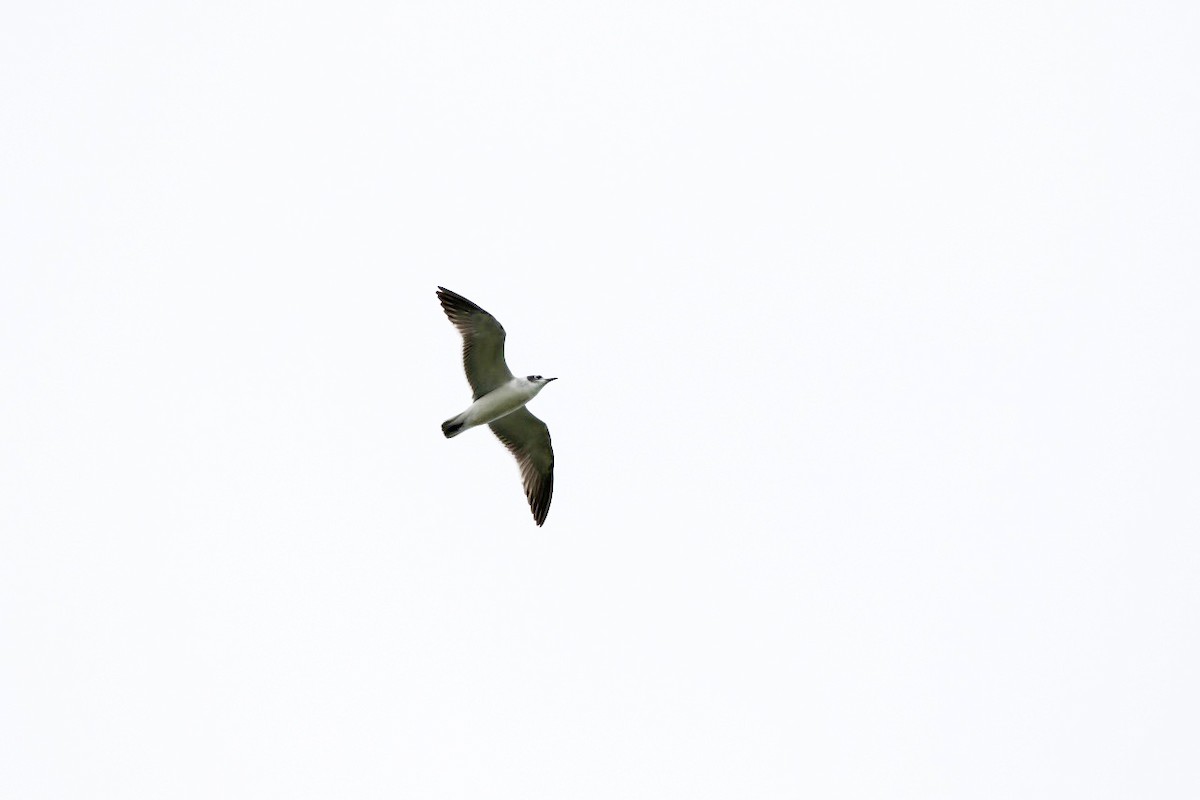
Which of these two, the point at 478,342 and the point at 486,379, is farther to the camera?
the point at 486,379

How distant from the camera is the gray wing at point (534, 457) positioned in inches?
890

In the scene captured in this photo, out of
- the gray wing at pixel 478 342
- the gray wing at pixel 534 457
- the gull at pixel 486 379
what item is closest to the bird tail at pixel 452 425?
the gull at pixel 486 379

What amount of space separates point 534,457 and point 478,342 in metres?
2.55

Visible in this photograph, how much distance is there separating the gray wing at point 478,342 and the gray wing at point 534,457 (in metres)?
1.16

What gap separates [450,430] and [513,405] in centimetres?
95

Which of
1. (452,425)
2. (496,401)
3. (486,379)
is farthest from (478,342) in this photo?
(452,425)

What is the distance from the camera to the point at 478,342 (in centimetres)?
2117

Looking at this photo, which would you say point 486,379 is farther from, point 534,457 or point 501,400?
point 534,457

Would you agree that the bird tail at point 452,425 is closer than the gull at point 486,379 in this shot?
No

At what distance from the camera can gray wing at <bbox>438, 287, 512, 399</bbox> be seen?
68.8 ft

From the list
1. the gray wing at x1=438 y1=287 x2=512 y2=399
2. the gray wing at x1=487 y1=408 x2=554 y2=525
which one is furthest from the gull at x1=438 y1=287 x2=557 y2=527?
the gray wing at x1=487 y1=408 x2=554 y2=525

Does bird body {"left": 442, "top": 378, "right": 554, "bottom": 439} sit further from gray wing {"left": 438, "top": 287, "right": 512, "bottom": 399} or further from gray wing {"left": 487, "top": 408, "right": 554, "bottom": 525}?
gray wing {"left": 487, "top": 408, "right": 554, "bottom": 525}

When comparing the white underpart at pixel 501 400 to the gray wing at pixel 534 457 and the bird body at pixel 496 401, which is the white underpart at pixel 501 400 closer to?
the bird body at pixel 496 401

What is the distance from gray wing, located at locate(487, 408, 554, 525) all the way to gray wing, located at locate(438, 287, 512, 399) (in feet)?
3.80
